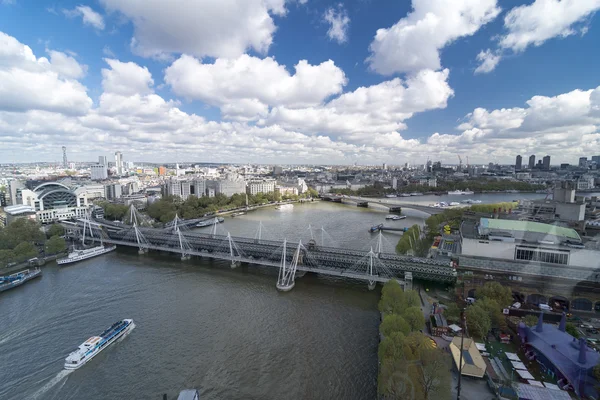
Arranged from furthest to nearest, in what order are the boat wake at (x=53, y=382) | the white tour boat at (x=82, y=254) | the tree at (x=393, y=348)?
the white tour boat at (x=82, y=254)
the boat wake at (x=53, y=382)
the tree at (x=393, y=348)

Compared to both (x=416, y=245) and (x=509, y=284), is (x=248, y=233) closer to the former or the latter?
(x=416, y=245)

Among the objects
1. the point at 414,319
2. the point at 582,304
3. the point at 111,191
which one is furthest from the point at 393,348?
the point at 111,191

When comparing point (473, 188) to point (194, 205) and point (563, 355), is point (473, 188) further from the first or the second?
point (563, 355)

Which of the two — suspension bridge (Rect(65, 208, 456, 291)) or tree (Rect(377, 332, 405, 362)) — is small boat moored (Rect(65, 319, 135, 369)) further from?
tree (Rect(377, 332, 405, 362))

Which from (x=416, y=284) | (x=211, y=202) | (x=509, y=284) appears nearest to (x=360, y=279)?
(x=416, y=284)

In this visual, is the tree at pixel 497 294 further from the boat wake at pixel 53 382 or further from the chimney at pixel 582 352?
the boat wake at pixel 53 382

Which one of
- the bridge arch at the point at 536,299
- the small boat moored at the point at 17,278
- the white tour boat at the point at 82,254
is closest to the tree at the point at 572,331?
the bridge arch at the point at 536,299

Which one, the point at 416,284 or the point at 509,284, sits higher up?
the point at 509,284

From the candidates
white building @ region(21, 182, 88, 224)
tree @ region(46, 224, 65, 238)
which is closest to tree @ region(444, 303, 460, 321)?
tree @ region(46, 224, 65, 238)
